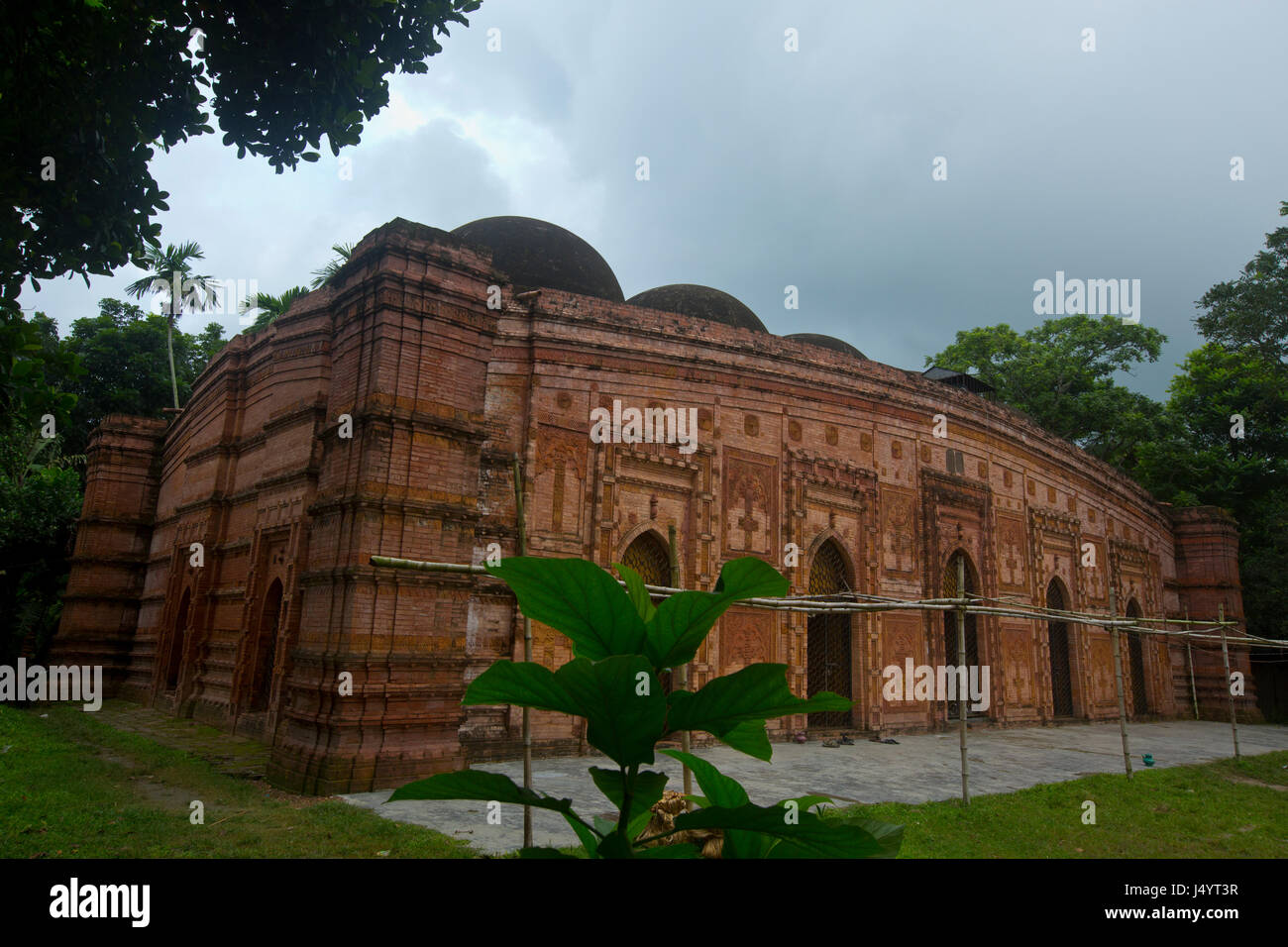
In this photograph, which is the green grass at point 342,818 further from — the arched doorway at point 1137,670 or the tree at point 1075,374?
the tree at point 1075,374

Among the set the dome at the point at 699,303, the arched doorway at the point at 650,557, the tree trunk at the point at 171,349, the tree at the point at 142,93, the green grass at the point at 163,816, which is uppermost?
the tree trunk at the point at 171,349

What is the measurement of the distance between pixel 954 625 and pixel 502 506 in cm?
1033

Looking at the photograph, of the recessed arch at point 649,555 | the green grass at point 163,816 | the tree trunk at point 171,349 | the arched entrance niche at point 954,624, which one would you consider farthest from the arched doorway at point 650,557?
the tree trunk at point 171,349

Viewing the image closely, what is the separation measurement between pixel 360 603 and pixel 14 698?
13.7 meters

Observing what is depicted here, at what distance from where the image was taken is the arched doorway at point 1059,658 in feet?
59.7

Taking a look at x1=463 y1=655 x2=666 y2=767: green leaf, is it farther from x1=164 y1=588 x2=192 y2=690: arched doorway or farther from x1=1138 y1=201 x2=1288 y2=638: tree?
x1=1138 y1=201 x2=1288 y2=638: tree

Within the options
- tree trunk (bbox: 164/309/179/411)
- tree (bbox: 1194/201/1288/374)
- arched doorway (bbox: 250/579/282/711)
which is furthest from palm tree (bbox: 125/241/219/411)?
tree (bbox: 1194/201/1288/374)

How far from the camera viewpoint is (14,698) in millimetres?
16359

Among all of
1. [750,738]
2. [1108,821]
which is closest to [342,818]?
[750,738]

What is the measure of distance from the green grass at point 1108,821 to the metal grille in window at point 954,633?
5.56 meters

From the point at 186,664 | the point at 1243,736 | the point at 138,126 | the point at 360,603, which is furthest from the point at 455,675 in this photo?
the point at 1243,736

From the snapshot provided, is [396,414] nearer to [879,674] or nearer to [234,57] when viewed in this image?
[234,57]

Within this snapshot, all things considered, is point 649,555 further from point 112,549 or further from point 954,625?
point 112,549

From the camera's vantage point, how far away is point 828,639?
45.6ft
